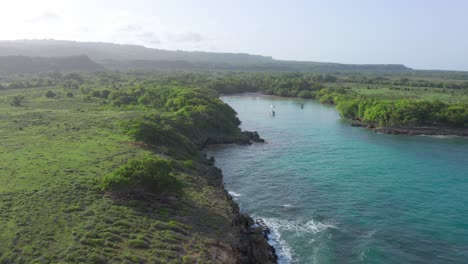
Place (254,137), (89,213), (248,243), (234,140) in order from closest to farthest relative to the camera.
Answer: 1. (89,213)
2. (248,243)
3. (234,140)
4. (254,137)

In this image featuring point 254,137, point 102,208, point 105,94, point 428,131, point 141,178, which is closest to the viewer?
point 102,208

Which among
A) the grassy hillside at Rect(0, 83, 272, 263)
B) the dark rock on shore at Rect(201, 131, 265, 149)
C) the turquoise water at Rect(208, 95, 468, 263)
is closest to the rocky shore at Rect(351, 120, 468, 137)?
the turquoise water at Rect(208, 95, 468, 263)

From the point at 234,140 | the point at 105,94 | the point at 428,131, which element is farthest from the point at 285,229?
the point at 105,94

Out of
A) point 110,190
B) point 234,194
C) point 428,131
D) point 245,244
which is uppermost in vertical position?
point 110,190

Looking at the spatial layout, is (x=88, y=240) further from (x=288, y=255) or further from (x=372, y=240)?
(x=372, y=240)

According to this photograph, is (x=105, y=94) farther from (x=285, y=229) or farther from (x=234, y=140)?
(x=285, y=229)

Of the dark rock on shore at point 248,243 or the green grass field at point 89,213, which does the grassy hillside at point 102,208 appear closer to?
the green grass field at point 89,213
